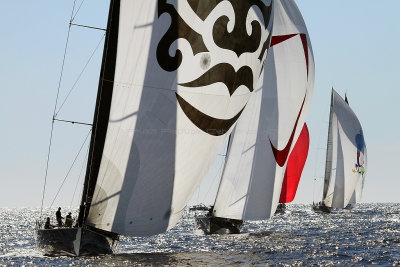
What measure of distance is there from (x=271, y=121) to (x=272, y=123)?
0.12 meters

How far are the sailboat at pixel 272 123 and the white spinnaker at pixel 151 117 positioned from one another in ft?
41.4

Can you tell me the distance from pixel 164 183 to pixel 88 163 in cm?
261

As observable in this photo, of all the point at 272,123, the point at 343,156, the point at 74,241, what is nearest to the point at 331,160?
the point at 343,156

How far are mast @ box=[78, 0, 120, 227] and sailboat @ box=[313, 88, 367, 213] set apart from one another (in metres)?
52.1

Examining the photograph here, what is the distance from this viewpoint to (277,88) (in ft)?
118

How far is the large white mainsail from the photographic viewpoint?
72.4 meters

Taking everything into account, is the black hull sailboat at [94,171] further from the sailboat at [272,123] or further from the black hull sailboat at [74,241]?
the sailboat at [272,123]

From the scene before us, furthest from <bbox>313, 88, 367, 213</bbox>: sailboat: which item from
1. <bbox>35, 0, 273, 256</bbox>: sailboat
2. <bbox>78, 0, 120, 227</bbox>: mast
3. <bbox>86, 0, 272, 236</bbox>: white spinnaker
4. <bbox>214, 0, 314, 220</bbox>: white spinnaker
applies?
<bbox>78, 0, 120, 227</bbox>: mast

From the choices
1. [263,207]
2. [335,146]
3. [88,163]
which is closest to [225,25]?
[88,163]

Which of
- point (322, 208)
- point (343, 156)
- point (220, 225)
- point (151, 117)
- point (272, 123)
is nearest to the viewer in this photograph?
point (151, 117)

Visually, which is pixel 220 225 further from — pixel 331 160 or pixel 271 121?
pixel 331 160

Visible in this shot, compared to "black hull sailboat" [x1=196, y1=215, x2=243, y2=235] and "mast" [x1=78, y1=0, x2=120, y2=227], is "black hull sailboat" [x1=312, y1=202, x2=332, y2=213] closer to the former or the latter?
"black hull sailboat" [x1=196, y1=215, x2=243, y2=235]

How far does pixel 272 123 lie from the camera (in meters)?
36.1

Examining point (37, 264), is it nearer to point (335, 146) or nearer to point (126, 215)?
point (126, 215)
